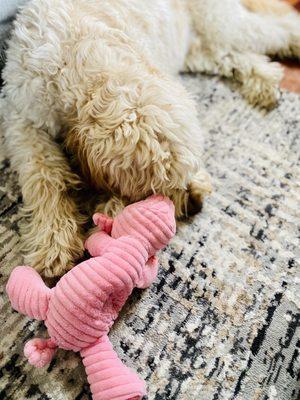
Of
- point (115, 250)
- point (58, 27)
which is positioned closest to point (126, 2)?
point (58, 27)

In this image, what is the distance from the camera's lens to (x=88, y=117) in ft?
3.19

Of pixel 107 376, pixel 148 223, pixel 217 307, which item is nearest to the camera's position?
pixel 107 376

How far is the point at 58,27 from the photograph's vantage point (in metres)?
1.08

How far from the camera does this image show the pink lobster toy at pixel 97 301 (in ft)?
2.57

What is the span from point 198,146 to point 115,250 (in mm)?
355

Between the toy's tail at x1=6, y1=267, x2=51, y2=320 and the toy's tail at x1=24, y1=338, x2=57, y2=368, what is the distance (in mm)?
54

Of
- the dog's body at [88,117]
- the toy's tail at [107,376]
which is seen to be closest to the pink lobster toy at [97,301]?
the toy's tail at [107,376]

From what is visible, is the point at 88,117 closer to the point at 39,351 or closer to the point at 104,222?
the point at 104,222

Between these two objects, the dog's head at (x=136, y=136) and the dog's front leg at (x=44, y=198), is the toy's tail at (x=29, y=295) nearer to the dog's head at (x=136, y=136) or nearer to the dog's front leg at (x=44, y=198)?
the dog's front leg at (x=44, y=198)

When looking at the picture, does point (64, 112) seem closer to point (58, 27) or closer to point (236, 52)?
point (58, 27)

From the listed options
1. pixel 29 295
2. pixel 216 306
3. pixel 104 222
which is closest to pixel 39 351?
pixel 29 295

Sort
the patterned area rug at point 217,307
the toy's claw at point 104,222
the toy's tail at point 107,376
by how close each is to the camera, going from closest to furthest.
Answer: the toy's tail at point 107,376, the patterned area rug at point 217,307, the toy's claw at point 104,222

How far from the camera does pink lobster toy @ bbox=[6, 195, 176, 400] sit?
2.57 ft

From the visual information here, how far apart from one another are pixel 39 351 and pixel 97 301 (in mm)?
177
